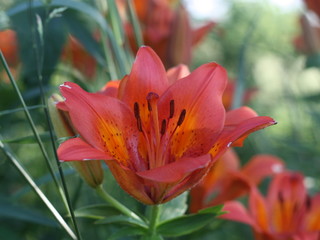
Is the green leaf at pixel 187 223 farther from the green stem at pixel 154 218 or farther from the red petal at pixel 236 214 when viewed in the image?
the red petal at pixel 236 214

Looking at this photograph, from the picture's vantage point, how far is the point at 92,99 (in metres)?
Result: 0.49

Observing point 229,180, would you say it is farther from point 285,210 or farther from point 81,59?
point 81,59

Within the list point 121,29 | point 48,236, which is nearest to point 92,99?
point 121,29

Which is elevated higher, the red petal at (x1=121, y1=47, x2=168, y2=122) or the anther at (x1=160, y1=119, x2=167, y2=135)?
the red petal at (x1=121, y1=47, x2=168, y2=122)

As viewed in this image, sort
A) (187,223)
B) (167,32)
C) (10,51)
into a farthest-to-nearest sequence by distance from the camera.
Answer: (10,51) → (167,32) → (187,223)

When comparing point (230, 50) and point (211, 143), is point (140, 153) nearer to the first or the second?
point (211, 143)

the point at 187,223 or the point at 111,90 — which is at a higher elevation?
the point at 111,90

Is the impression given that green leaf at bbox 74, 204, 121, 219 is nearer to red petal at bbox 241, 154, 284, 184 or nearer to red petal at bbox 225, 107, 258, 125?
red petal at bbox 225, 107, 258, 125

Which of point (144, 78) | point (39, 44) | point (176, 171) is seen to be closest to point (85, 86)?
point (39, 44)

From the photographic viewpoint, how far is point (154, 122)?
0.54 metres

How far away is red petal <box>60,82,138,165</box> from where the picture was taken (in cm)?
48

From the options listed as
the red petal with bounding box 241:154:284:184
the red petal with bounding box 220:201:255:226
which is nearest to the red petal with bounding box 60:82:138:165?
the red petal with bounding box 220:201:255:226

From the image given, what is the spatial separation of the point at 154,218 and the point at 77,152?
0.12m

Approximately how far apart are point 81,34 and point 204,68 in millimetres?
348
